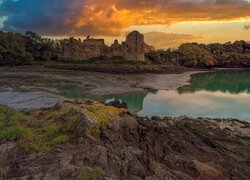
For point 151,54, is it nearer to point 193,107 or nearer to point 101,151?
point 193,107

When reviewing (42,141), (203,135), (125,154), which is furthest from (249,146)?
(42,141)

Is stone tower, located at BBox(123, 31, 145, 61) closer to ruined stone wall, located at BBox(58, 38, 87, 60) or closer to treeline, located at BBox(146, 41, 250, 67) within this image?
ruined stone wall, located at BBox(58, 38, 87, 60)

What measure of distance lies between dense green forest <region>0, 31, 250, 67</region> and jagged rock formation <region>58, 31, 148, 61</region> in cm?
400

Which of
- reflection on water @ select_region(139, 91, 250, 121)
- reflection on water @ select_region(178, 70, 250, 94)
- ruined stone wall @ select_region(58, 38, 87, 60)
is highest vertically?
ruined stone wall @ select_region(58, 38, 87, 60)

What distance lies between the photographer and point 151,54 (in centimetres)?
13425

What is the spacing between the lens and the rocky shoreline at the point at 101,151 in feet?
39.0

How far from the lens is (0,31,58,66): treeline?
10062 centimetres

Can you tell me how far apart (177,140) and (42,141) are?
8017 millimetres

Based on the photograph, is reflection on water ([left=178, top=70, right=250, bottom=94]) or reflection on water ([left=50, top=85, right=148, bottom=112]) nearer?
reflection on water ([left=50, top=85, right=148, bottom=112])

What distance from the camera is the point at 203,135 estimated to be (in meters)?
22.3

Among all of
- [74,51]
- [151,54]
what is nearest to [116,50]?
[74,51]

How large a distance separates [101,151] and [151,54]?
402 feet

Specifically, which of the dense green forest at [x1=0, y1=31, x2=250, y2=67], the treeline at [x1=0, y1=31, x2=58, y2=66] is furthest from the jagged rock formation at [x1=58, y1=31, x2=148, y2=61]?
the treeline at [x1=0, y1=31, x2=58, y2=66]

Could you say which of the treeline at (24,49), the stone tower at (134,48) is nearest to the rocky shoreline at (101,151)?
the treeline at (24,49)
